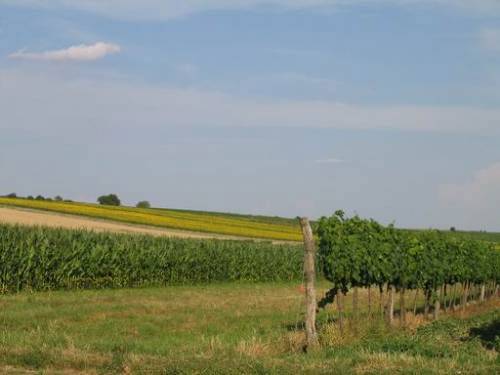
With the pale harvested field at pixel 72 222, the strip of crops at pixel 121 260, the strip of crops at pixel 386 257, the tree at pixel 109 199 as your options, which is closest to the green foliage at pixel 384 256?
the strip of crops at pixel 386 257

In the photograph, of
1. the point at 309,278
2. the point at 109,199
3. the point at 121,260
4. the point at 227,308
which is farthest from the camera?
the point at 109,199

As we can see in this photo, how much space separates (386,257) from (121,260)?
1921 cm

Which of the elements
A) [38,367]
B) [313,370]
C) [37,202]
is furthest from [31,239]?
[37,202]

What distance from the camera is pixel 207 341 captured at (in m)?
15.2

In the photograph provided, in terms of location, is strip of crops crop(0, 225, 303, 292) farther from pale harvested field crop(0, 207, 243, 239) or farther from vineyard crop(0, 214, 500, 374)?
pale harvested field crop(0, 207, 243, 239)

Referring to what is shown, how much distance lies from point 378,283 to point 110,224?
42194 mm

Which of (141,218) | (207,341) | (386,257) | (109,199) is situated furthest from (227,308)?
(109,199)

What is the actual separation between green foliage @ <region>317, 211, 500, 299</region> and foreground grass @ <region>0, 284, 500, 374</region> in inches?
49.2

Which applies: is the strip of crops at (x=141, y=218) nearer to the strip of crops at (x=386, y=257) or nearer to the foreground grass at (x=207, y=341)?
the foreground grass at (x=207, y=341)

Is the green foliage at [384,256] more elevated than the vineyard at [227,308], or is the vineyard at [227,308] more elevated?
the green foliage at [384,256]

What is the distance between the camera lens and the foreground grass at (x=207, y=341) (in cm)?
1145

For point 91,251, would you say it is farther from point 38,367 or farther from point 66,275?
point 38,367

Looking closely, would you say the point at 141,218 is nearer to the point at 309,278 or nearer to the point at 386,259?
the point at 386,259

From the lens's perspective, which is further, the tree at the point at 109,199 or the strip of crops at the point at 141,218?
the tree at the point at 109,199
